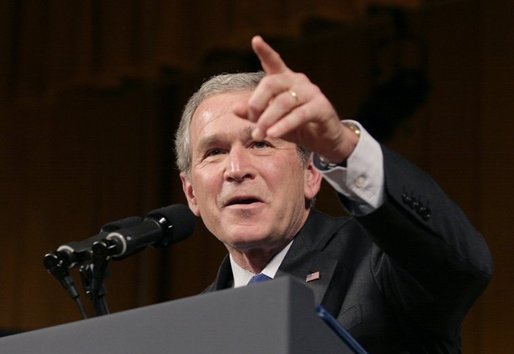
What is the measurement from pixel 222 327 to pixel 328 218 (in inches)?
39.6

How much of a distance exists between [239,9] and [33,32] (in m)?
1.28

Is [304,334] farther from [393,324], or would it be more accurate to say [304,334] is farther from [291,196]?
[291,196]

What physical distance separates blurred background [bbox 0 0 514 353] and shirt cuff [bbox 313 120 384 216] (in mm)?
2062

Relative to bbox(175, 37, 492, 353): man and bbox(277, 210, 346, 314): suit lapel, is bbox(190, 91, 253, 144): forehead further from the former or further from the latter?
bbox(277, 210, 346, 314): suit lapel

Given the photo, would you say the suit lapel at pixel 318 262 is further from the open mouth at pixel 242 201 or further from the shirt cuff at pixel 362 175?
the shirt cuff at pixel 362 175

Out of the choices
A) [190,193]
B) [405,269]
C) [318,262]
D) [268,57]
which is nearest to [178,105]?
[190,193]

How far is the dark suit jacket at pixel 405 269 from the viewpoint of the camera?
1.51 metres

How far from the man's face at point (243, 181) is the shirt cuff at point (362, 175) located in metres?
0.45

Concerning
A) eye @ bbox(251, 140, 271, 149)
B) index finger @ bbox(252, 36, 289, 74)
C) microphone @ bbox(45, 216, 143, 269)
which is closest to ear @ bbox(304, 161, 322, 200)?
eye @ bbox(251, 140, 271, 149)

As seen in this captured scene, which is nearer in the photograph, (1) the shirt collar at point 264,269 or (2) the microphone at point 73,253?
(2) the microphone at point 73,253

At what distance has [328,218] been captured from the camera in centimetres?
206

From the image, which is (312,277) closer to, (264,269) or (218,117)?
(264,269)

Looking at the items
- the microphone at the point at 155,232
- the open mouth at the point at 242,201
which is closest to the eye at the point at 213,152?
the open mouth at the point at 242,201

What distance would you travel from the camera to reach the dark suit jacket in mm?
1509
